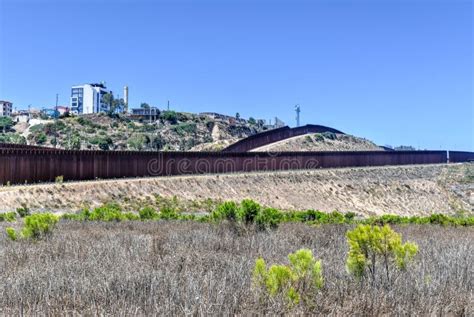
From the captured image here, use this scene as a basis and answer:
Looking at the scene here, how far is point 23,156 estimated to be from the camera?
2609 centimetres

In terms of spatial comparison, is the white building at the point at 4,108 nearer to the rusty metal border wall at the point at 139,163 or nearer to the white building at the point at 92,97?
the white building at the point at 92,97

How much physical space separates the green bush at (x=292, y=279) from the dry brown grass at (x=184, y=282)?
135mm

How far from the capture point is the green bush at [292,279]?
4755 millimetres

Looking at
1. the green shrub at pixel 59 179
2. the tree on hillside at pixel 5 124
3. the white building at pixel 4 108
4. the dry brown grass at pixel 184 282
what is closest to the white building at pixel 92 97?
the white building at pixel 4 108

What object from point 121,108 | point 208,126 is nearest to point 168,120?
point 208,126

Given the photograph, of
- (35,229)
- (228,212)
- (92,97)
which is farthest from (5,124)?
(92,97)

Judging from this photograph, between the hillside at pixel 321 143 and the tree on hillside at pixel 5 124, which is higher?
the tree on hillside at pixel 5 124

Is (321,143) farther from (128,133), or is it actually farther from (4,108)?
(4,108)

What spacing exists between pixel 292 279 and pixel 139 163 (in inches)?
1171

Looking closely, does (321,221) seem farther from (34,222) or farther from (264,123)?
(264,123)

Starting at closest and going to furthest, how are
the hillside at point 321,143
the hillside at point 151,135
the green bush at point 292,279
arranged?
1. the green bush at point 292,279
2. the hillside at point 151,135
3. the hillside at point 321,143

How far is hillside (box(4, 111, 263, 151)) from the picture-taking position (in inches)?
2450

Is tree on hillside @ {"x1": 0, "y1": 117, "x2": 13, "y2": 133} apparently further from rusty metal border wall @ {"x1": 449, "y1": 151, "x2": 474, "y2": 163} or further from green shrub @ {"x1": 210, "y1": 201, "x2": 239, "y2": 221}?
green shrub @ {"x1": 210, "y1": 201, "x2": 239, "y2": 221}

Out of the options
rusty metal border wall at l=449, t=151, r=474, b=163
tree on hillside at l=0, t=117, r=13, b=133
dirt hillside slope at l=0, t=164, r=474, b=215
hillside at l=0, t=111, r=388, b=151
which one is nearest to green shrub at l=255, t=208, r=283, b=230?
dirt hillside slope at l=0, t=164, r=474, b=215
